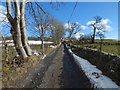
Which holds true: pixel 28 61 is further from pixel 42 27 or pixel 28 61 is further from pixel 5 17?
pixel 42 27

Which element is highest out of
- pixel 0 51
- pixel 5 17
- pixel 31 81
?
pixel 5 17

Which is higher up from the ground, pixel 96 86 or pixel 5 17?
pixel 5 17

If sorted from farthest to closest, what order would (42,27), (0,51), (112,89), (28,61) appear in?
(42,27) < (28,61) < (0,51) < (112,89)

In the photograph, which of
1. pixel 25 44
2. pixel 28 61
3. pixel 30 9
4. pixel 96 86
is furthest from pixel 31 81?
pixel 30 9

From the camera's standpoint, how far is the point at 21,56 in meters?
23.1

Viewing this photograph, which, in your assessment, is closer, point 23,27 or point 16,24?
point 16,24

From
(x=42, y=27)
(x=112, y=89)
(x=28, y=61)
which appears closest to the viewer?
(x=112, y=89)

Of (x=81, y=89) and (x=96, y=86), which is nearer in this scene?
(x=96, y=86)

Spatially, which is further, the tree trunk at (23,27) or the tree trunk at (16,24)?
the tree trunk at (23,27)

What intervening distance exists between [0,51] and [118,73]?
27.2ft

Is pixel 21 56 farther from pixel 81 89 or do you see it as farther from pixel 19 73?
pixel 81 89

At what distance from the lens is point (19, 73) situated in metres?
17.1

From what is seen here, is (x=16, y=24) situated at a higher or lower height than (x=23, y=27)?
higher

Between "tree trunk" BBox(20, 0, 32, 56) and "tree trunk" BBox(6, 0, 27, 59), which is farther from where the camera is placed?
"tree trunk" BBox(20, 0, 32, 56)
